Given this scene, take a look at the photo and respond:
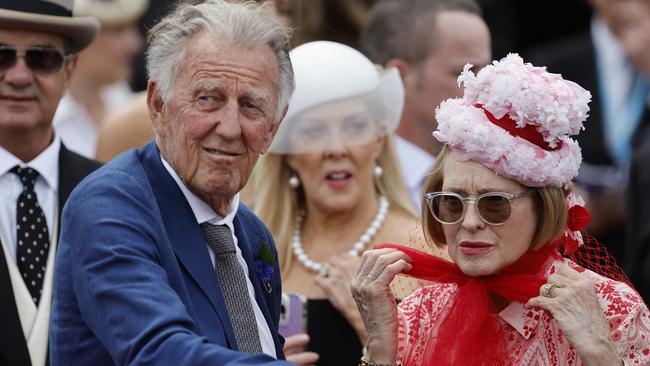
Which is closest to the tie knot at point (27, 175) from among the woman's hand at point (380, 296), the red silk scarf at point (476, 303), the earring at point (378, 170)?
the earring at point (378, 170)

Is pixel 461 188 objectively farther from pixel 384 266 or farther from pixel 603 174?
pixel 603 174

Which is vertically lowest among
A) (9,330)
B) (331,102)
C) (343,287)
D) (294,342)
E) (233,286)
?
(9,330)

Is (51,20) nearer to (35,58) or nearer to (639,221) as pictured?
(35,58)

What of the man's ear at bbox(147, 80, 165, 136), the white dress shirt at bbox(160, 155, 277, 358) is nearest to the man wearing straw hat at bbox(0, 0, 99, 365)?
the white dress shirt at bbox(160, 155, 277, 358)

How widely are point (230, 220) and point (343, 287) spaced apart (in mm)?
1379

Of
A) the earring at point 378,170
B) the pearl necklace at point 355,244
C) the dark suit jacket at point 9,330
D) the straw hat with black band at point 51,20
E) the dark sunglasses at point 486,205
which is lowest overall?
the dark suit jacket at point 9,330

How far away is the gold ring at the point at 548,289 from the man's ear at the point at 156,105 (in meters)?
1.31

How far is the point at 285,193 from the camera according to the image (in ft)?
21.1

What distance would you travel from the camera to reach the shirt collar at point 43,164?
5852mm

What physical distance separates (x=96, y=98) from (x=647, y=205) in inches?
179

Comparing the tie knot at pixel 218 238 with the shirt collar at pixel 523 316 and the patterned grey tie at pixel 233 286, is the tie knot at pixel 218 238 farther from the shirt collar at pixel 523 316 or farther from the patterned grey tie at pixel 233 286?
the shirt collar at pixel 523 316

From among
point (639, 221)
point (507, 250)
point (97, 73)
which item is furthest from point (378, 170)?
point (97, 73)

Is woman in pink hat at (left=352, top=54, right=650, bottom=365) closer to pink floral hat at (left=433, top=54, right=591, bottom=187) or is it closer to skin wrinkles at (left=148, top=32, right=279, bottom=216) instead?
pink floral hat at (left=433, top=54, right=591, bottom=187)

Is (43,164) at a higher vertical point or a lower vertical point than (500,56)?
lower
